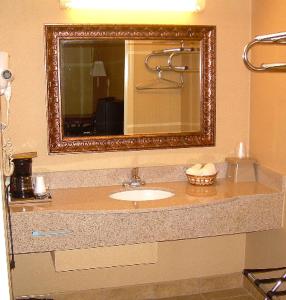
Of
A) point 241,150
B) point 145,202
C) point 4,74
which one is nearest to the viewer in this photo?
point 4,74

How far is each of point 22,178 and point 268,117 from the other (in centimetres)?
146

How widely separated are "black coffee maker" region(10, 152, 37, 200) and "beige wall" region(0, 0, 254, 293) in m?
0.14

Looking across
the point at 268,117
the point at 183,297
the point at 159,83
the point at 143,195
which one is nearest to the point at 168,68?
the point at 159,83

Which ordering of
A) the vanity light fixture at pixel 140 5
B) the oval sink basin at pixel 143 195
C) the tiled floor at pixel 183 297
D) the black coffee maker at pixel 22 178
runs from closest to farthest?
the black coffee maker at pixel 22 178
the vanity light fixture at pixel 140 5
the oval sink basin at pixel 143 195
the tiled floor at pixel 183 297

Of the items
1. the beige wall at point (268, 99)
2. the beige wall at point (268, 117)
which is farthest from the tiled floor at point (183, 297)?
the beige wall at point (268, 99)

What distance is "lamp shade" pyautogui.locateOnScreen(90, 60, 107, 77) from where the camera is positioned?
2568 millimetres

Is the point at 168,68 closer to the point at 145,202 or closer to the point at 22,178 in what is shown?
the point at 145,202

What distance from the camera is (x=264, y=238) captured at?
9.11 ft

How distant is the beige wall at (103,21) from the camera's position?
2.49 m

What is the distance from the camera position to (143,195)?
8.82 ft

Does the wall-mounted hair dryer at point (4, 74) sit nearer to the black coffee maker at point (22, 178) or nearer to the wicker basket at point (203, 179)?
the black coffee maker at point (22, 178)

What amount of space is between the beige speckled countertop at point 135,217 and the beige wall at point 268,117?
185 millimetres

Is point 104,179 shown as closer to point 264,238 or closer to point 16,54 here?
point 16,54

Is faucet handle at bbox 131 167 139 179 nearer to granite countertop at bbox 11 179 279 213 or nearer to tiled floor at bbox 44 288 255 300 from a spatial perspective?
granite countertop at bbox 11 179 279 213
